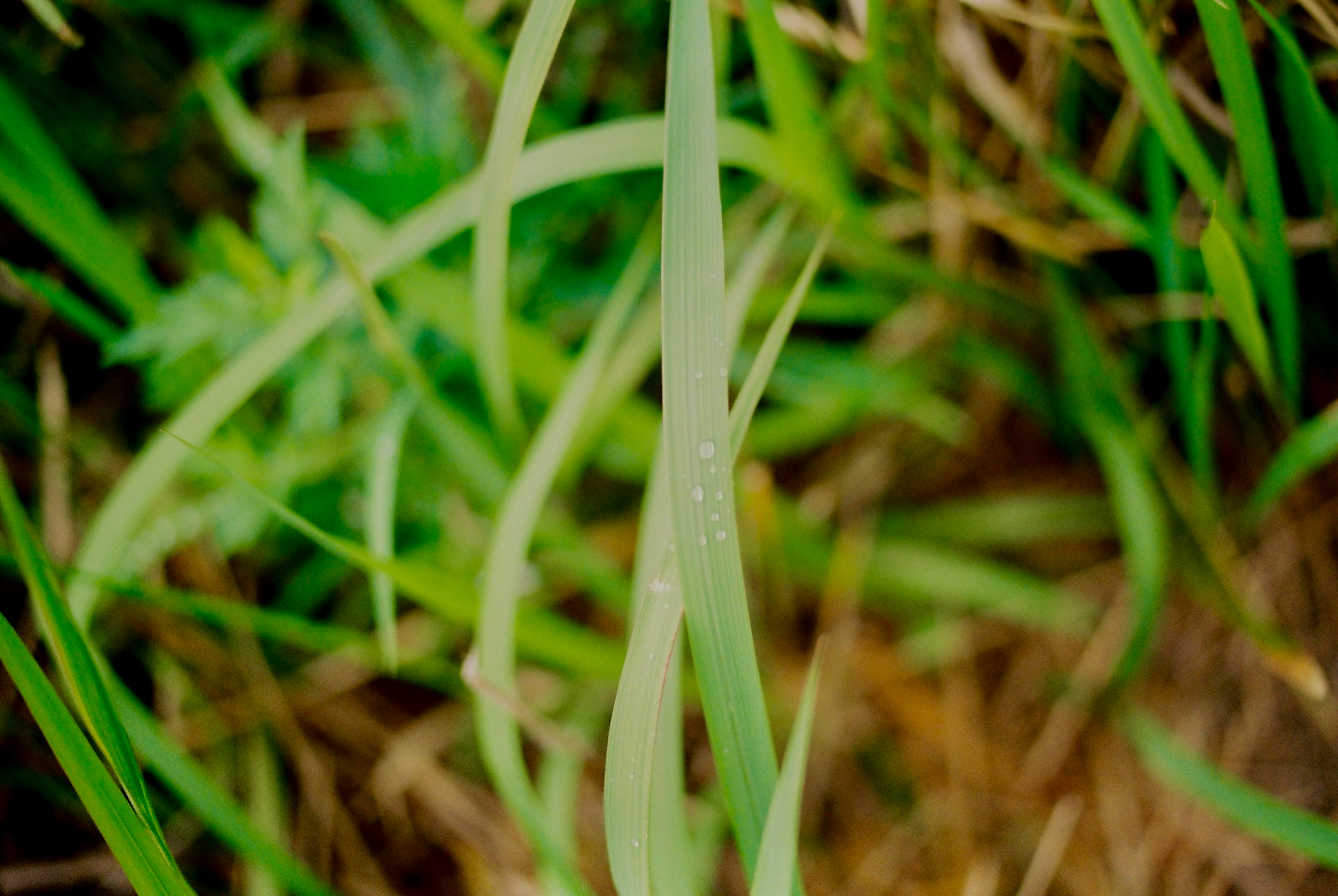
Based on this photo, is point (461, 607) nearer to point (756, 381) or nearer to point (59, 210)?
point (756, 381)

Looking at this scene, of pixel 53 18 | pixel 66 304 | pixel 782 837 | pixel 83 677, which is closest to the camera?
pixel 782 837

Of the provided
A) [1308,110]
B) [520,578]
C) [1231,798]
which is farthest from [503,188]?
[1231,798]

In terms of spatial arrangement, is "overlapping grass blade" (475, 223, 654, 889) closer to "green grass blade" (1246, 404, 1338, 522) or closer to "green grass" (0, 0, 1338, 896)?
"green grass" (0, 0, 1338, 896)

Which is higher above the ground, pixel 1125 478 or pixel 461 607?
pixel 1125 478

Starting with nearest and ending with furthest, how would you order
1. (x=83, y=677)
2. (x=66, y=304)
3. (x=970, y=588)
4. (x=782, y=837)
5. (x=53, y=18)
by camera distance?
(x=782, y=837) < (x=83, y=677) < (x=53, y=18) < (x=66, y=304) < (x=970, y=588)

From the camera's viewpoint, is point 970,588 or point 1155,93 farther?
point 970,588

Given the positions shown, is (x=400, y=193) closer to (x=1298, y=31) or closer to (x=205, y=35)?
(x=205, y=35)

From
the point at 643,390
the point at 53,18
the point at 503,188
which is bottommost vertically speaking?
the point at 643,390

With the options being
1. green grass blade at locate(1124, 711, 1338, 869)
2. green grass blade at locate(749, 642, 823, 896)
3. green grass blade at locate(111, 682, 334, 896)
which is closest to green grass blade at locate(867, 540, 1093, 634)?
green grass blade at locate(1124, 711, 1338, 869)

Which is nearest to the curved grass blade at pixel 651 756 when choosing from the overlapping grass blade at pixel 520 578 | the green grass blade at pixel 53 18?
the overlapping grass blade at pixel 520 578
